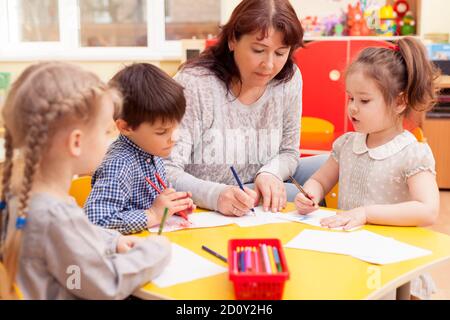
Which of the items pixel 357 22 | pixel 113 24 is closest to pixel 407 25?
pixel 357 22

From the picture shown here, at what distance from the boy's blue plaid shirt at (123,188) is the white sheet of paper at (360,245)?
39 cm

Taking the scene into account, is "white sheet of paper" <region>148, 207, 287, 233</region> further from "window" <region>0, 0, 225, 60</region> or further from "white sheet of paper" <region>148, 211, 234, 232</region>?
"window" <region>0, 0, 225, 60</region>

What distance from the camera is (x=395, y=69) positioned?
156cm

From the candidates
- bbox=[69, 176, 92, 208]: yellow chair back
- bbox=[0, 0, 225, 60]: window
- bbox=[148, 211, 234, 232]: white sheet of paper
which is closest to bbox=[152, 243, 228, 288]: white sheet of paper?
bbox=[148, 211, 234, 232]: white sheet of paper

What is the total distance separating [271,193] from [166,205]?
0.34 meters

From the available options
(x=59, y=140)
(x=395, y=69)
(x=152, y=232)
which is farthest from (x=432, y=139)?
(x=59, y=140)

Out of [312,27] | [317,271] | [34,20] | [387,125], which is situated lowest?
[317,271]

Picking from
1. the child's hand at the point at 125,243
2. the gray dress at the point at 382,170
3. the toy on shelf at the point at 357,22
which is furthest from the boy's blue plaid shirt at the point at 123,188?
the toy on shelf at the point at 357,22

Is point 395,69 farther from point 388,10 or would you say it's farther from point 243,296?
point 388,10

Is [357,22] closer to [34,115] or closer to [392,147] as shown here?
[392,147]

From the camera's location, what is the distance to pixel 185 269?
1.04m

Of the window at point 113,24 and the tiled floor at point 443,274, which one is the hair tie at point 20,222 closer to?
the tiled floor at point 443,274

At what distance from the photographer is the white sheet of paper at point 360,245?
1.12 meters

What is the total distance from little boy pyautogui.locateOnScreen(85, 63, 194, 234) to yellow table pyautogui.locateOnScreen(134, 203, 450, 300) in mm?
106
